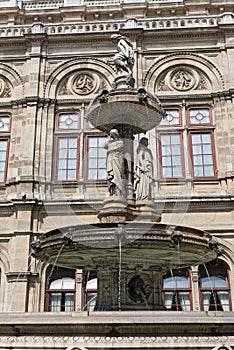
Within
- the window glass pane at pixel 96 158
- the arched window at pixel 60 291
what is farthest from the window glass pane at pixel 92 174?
the arched window at pixel 60 291

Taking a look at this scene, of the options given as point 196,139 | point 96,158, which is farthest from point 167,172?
point 96,158

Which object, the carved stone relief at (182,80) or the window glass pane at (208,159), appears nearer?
the window glass pane at (208,159)

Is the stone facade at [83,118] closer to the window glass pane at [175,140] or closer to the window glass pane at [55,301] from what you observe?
the window glass pane at [175,140]

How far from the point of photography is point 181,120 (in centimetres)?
1686

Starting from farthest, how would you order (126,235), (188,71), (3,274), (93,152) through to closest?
1. (188,71)
2. (93,152)
3. (3,274)
4. (126,235)

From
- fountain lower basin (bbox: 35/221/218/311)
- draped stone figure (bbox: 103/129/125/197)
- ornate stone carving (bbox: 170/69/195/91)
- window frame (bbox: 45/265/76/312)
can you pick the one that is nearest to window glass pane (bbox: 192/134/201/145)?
ornate stone carving (bbox: 170/69/195/91)

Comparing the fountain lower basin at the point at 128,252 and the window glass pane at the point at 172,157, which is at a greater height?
the window glass pane at the point at 172,157

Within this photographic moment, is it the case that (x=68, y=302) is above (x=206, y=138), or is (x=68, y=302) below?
below

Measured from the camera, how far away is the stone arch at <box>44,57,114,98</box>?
57.0 feet

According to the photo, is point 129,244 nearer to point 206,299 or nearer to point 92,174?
point 206,299

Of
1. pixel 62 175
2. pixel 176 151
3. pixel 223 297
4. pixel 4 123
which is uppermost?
pixel 4 123

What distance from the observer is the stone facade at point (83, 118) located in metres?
14.8

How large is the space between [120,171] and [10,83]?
9919 millimetres

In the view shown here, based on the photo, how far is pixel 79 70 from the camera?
1772 cm
